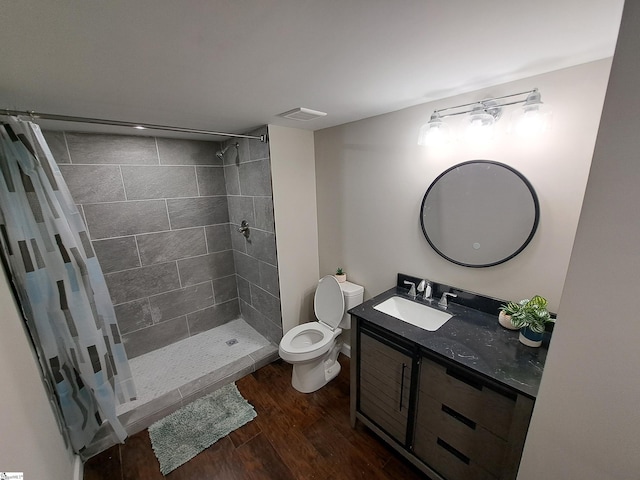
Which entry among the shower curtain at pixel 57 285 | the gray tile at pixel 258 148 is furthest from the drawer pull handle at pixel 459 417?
the gray tile at pixel 258 148

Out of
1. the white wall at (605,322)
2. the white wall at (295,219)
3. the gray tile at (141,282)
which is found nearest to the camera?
the white wall at (605,322)

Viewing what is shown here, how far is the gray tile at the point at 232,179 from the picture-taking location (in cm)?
254

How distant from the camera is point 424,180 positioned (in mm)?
1694

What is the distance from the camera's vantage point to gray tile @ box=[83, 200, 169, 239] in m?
2.11

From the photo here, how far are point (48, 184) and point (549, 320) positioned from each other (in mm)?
2548

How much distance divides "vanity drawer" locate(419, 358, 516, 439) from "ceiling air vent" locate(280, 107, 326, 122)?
1627 mm

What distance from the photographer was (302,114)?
1697 mm

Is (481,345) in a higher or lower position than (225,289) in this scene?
higher

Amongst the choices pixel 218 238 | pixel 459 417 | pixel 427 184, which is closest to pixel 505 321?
pixel 459 417

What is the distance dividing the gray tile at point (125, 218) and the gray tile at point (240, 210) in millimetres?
625

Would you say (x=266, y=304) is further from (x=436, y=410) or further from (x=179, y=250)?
(x=436, y=410)

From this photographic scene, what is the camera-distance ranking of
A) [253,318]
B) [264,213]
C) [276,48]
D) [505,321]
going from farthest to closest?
[253,318] → [264,213] → [505,321] → [276,48]

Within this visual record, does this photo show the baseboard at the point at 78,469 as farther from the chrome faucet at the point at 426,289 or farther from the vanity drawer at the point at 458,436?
the chrome faucet at the point at 426,289

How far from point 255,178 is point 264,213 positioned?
0.33m
